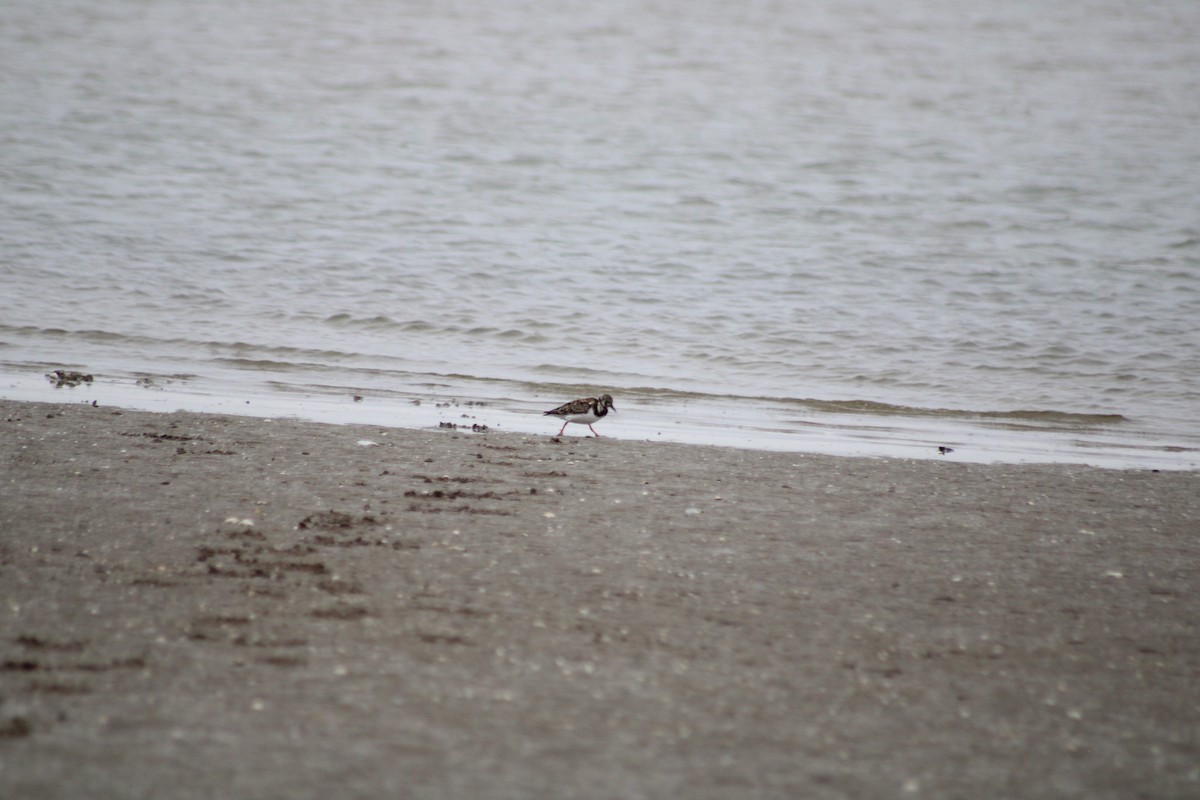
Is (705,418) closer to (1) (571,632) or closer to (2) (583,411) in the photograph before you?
(2) (583,411)

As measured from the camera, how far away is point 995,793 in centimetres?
395

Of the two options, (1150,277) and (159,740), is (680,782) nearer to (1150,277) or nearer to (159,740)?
(159,740)

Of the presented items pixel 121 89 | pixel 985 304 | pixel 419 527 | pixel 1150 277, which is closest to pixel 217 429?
pixel 419 527

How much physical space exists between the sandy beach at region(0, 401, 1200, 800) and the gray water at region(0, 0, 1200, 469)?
2743 mm

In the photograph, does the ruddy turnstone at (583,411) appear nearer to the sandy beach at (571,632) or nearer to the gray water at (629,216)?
the gray water at (629,216)

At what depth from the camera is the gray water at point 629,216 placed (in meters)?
12.7

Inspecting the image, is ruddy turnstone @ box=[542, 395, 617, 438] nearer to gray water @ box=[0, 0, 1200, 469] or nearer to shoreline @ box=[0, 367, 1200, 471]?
shoreline @ box=[0, 367, 1200, 471]

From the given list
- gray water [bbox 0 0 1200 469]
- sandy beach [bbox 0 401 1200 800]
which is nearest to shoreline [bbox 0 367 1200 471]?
gray water [bbox 0 0 1200 469]

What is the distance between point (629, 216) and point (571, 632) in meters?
19.7

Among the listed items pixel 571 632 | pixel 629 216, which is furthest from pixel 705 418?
pixel 629 216

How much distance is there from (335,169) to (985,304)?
627 inches

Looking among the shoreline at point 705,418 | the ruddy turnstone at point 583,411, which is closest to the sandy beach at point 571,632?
the ruddy turnstone at point 583,411

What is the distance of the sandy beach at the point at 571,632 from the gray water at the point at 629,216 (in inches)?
108

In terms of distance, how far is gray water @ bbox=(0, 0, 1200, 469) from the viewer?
501 inches
